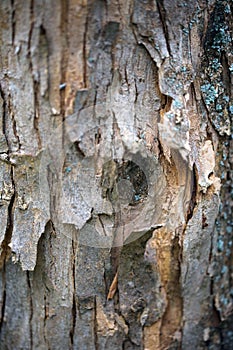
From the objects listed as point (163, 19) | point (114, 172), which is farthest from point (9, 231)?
point (163, 19)

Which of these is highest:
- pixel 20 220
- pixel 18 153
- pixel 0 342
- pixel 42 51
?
pixel 42 51

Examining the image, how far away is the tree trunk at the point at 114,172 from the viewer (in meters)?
0.85

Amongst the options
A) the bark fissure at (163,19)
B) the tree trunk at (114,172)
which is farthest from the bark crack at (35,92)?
the bark fissure at (163,19)

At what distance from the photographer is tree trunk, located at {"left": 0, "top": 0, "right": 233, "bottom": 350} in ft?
2.79

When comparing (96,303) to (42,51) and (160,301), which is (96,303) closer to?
(160,301)

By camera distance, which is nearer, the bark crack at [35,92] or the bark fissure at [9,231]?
the bark crack at [35,92]

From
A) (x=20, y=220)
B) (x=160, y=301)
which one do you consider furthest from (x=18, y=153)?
(x=160, y=301)

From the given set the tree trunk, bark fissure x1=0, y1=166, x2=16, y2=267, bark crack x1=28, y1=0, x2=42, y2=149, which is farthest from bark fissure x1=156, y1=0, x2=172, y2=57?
bark fissure x1=0, y1=166, x2=16, y2=267

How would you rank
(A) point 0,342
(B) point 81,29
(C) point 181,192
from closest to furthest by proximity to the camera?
1. (B) point 81,29
2. (C) point 181,192
3. (A) point 0,342

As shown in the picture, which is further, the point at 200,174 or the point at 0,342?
the point at 0,342

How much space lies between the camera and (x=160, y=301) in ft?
3.28

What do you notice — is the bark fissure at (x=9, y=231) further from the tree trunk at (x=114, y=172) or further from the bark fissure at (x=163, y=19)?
the bark fissure at (x=163, y=19)

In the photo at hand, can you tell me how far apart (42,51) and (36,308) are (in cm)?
52

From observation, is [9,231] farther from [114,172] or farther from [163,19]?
[163,19]
